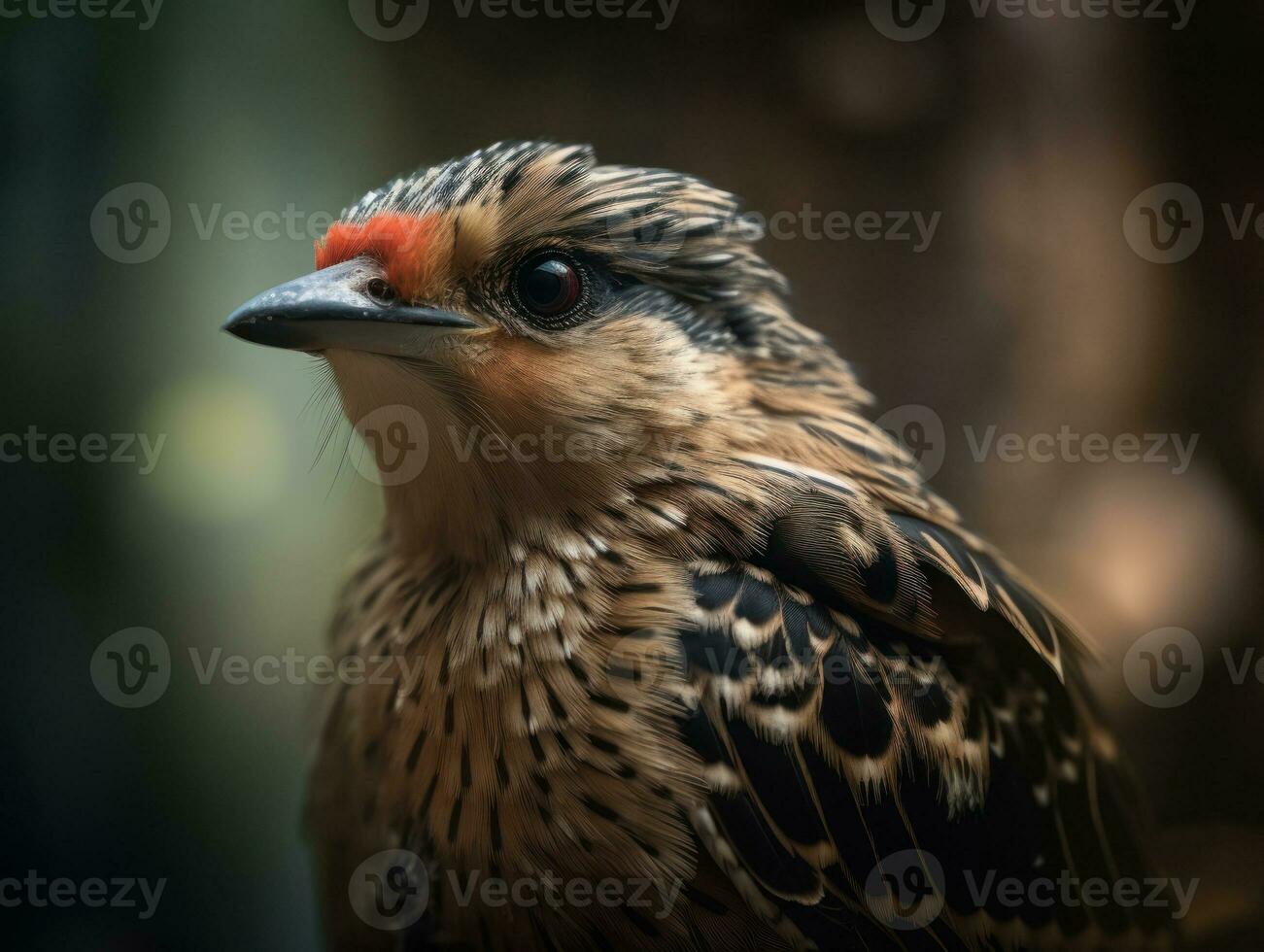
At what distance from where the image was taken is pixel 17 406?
1213mm

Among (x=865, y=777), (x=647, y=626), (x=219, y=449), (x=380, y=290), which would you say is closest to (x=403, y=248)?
(x=380, y=290)

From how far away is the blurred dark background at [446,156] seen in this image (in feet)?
4.03

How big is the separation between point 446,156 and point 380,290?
0.63 m

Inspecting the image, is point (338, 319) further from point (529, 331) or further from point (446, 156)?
point (446, 156)

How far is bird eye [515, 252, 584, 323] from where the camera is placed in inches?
38.2

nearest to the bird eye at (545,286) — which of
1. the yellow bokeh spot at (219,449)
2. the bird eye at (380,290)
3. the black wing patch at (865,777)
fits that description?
the bird eye at (380,290)

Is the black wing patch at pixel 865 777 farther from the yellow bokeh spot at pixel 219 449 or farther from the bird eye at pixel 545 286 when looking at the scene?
the yellow bokeh spot at pixel 219 449

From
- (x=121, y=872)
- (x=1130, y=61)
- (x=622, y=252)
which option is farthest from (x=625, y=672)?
(x=1130, y=61)

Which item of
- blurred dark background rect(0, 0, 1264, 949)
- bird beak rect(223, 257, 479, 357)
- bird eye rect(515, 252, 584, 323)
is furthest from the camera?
blurred dark background rect(0, 0, 1264, 949)

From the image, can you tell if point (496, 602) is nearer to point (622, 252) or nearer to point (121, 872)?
point (622, 252)

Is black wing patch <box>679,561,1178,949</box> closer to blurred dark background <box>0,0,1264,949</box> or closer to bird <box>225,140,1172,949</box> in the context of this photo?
bird <box>225,140,1172,949</box>

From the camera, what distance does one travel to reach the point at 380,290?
92cm

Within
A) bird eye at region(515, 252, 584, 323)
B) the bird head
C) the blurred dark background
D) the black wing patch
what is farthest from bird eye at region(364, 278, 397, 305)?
the black wing patch

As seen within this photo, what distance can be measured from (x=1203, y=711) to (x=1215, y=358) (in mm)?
591
